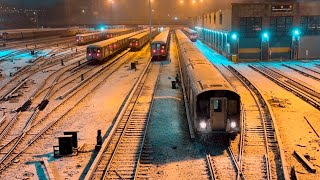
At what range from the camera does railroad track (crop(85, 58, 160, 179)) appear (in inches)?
506

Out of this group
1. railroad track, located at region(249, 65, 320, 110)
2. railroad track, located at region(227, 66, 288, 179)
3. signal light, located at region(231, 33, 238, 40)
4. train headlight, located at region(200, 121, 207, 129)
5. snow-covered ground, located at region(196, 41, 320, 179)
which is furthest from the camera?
signal light, located at region(231, 33, 238, 40)

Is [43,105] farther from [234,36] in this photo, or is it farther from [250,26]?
[250,26]

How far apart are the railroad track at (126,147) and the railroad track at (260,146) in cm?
390

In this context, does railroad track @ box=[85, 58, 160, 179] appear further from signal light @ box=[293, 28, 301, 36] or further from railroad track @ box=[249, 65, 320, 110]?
signal light @ box=[293, 28, 301, 36]

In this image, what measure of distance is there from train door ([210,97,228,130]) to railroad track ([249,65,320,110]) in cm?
895

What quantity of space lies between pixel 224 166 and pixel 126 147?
428 centimetres

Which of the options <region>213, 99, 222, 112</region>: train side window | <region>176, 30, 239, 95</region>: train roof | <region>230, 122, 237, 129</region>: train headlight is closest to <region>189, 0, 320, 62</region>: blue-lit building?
<region>176, 30, 239, 95</region>: train roof

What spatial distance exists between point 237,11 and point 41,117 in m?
28.3

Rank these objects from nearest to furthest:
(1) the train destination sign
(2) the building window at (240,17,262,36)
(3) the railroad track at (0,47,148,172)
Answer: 1. (3) the railroad track at (0,47,148,172)
2. (1) the train destination sign
3. (2) the building window at (240,17,262,36)

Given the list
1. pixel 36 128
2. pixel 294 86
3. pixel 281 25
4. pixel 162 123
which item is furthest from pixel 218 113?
pixel 281 25

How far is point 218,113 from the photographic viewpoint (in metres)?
14.6

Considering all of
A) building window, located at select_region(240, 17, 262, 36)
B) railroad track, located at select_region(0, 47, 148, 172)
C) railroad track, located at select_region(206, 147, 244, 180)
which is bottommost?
railroad track, located at select_region(206, 147, 244, 180)

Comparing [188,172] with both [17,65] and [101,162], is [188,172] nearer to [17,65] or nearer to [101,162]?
[101,162]

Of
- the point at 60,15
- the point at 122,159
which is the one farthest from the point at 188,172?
the point at 60,15
